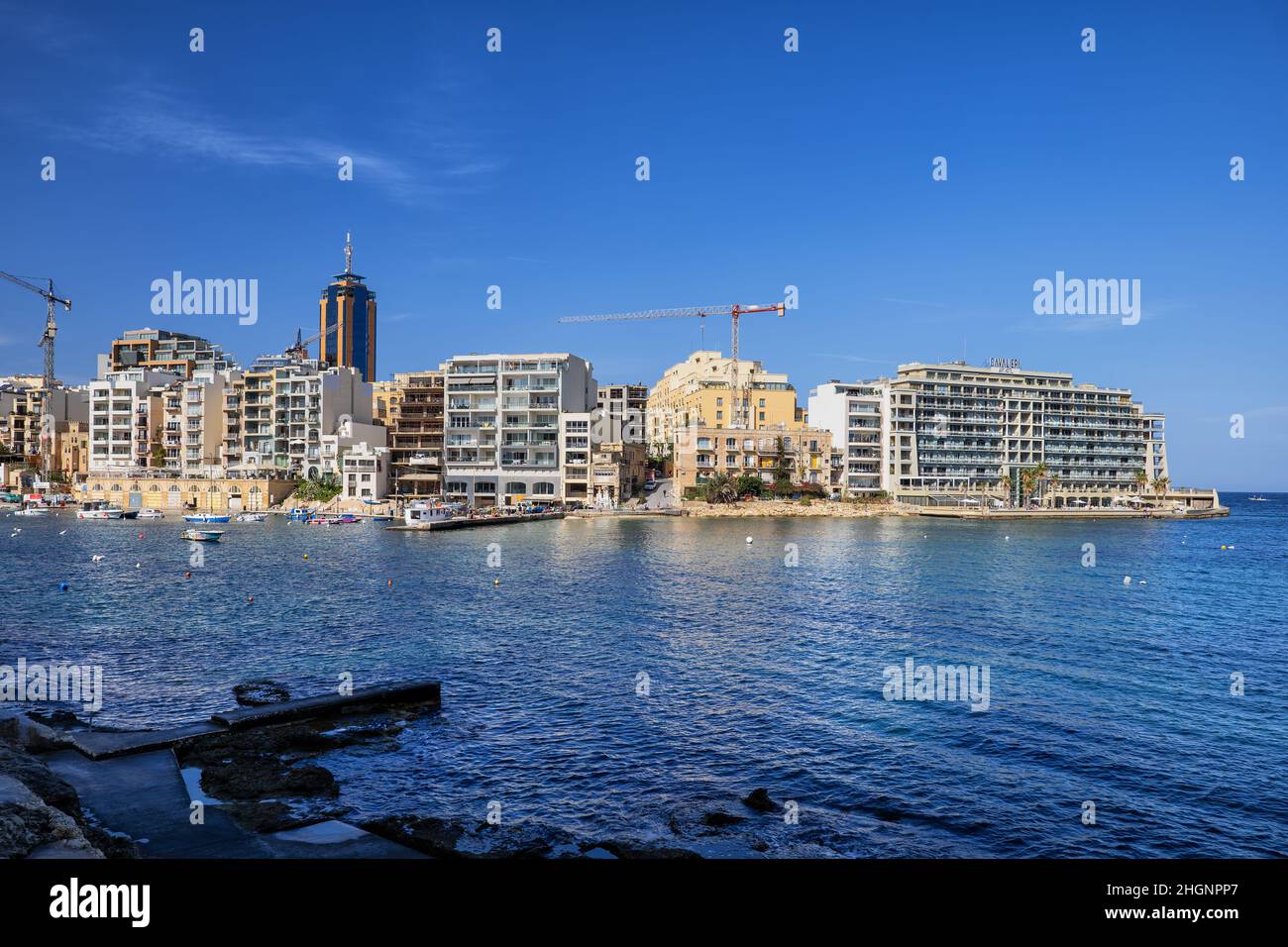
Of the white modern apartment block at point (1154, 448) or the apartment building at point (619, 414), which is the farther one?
the white modern apartment block at point (1154, 448)

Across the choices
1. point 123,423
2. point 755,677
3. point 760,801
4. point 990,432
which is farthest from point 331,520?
point 990,432

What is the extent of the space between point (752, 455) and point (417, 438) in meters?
56.9

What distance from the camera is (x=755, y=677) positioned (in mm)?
34062

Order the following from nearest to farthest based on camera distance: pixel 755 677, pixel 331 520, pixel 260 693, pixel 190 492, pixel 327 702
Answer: pixel 327 702
pixel 260 693
pixel 755 677
pixel 331 520
pixel 190 492

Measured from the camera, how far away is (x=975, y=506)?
156 m

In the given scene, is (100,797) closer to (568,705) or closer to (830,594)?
(568,705)

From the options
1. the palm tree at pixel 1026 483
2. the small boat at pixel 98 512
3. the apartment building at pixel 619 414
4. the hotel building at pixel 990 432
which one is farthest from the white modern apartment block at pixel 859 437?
the small boat at pixel 98 512

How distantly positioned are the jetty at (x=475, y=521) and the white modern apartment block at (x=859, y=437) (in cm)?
5571

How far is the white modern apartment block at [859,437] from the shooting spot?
6063 inches

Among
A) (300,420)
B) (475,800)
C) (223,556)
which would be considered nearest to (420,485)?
(300,420)

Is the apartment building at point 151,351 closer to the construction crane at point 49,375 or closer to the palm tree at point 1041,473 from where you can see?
the construction crane at point 49,375

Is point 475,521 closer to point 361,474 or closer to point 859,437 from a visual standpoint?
point 361,474

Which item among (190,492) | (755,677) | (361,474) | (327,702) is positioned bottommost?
(755,677)

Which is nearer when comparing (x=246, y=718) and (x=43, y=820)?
(x=43, y=820)
